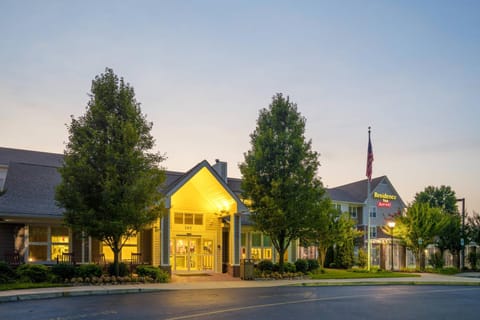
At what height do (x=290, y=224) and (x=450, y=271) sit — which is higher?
(x=290, y=224)

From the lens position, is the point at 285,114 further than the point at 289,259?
No

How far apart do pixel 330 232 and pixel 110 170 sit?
19.2m

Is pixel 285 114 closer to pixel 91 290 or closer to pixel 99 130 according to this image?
pixel 99 130

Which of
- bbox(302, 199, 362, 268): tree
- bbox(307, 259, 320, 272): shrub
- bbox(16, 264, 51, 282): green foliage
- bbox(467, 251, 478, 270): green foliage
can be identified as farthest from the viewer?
bbox(467, 251, 478, 270): green foliage

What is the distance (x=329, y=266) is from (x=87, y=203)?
85.0 ft

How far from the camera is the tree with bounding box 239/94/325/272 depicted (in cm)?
2612

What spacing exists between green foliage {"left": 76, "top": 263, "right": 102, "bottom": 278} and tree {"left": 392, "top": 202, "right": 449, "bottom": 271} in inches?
1038

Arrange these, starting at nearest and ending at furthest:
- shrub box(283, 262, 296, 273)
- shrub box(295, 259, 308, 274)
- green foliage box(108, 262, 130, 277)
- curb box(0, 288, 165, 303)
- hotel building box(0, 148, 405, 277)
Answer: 1. curb box(0, 288, 165, 303)
2. green foliage box(108, 262, 130, 277)
3. hotel building box(0, 148, 405, 277)
4. shrub box(283, 262, 296, 273)
5. shrub box(295, 259, 308, 274)

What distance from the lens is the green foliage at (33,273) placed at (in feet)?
66.9

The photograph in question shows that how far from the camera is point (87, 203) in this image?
21.1m

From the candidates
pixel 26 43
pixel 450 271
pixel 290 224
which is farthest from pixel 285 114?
pixel 450 271

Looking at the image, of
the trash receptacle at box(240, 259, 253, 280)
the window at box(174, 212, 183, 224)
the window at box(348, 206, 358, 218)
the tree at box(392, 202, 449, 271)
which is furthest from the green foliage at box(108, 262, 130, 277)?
the window at box(348, 206, 358, 218)

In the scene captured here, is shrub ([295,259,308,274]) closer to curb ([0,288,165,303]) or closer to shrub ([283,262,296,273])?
shrub ([283,262,296,273])

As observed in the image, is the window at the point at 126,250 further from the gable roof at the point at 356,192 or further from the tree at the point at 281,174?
the gable roof at the point at 356,192
